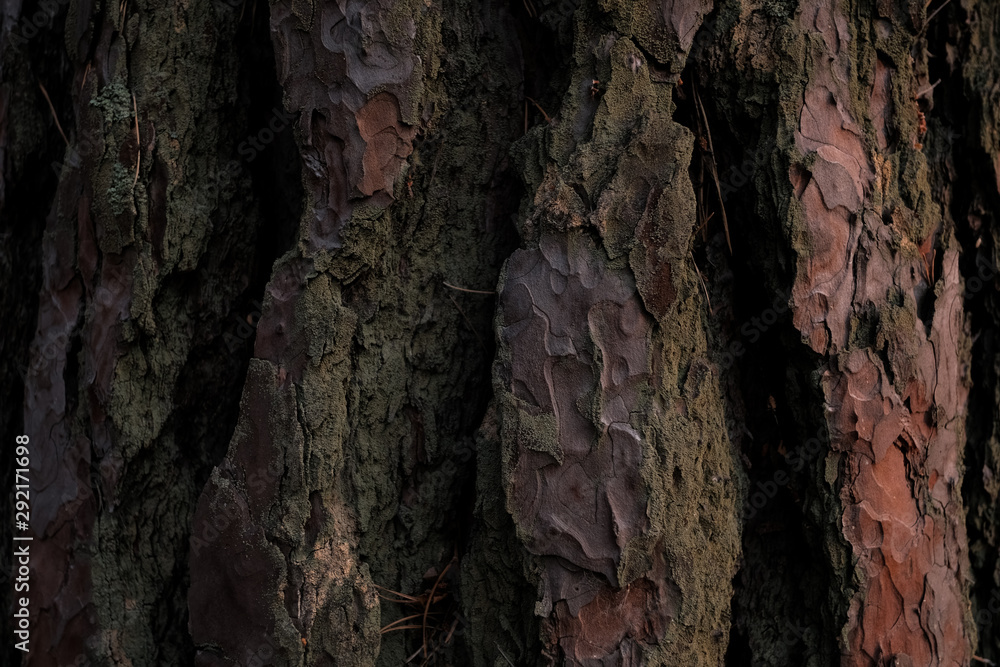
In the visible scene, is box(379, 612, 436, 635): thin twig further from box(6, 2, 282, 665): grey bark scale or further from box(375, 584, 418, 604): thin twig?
box(6, 2, 282, 665): grey bark scale

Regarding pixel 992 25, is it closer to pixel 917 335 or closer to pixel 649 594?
pixel 917 335

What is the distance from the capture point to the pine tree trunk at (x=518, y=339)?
1365mm

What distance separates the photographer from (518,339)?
138 centimetres

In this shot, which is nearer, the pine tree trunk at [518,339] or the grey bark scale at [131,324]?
the pine tree trunk at [518,339]

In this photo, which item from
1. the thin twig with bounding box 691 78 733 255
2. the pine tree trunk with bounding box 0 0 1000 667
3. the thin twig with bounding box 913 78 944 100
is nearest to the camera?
the pine tree trunk with bounding box 0 0 1000 667

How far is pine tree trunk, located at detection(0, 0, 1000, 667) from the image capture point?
137 centimetres

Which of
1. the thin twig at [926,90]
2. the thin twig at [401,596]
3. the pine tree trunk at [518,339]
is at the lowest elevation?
the thin twig at [401,596]

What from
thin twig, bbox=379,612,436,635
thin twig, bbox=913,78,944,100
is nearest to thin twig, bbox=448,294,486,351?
thin twig, bbox=379,612,436,635

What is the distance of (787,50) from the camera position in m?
1.44

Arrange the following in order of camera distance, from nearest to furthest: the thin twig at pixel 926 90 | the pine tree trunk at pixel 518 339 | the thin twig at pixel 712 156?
the pine tree trunk at pixel 518 339, the thin twig at pixel 712 156, the thin twig at pixel 926 90

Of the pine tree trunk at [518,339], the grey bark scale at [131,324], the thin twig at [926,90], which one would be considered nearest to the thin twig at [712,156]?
the pine tree trunk at [518,339]

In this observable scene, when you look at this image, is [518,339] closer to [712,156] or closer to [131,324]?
[712,156]

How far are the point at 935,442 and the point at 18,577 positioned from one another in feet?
6.67

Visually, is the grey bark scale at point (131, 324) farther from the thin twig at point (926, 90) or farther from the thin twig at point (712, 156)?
the thin twig at point (926, 90)
